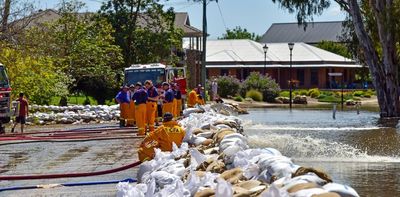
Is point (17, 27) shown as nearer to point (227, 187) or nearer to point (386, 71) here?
point (386, 71)

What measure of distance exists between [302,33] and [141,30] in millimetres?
75774

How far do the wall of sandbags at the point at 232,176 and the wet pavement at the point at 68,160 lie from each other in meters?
1.36

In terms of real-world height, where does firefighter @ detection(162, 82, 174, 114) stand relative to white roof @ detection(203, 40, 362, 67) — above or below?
below

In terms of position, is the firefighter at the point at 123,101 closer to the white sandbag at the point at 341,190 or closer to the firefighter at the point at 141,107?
the firefighter at the point at 141,107

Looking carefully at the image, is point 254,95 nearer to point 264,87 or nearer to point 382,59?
point 264,87

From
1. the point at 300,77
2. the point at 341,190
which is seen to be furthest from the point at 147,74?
the point at 300,77

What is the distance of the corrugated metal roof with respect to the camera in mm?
A: 124906

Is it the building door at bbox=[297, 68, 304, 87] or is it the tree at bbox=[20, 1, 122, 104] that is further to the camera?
the building door at bbox=[297, 68, 304, 87]

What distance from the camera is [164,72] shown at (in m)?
31.6

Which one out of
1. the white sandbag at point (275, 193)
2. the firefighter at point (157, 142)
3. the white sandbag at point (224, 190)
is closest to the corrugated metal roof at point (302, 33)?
the firefighter at point (157, 142)

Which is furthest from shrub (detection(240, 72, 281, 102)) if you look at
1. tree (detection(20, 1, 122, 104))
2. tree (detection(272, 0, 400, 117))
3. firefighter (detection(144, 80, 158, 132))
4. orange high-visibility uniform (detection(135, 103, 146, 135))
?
orange high-visibility uniform (detection(135, 103, 146, 135))

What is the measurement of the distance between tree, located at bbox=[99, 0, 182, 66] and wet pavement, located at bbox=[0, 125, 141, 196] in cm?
3142

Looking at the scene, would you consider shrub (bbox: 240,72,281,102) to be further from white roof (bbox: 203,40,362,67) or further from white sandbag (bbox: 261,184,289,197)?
white sandbag (bbox: 261,184,289,197)

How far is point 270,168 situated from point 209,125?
10363mm
